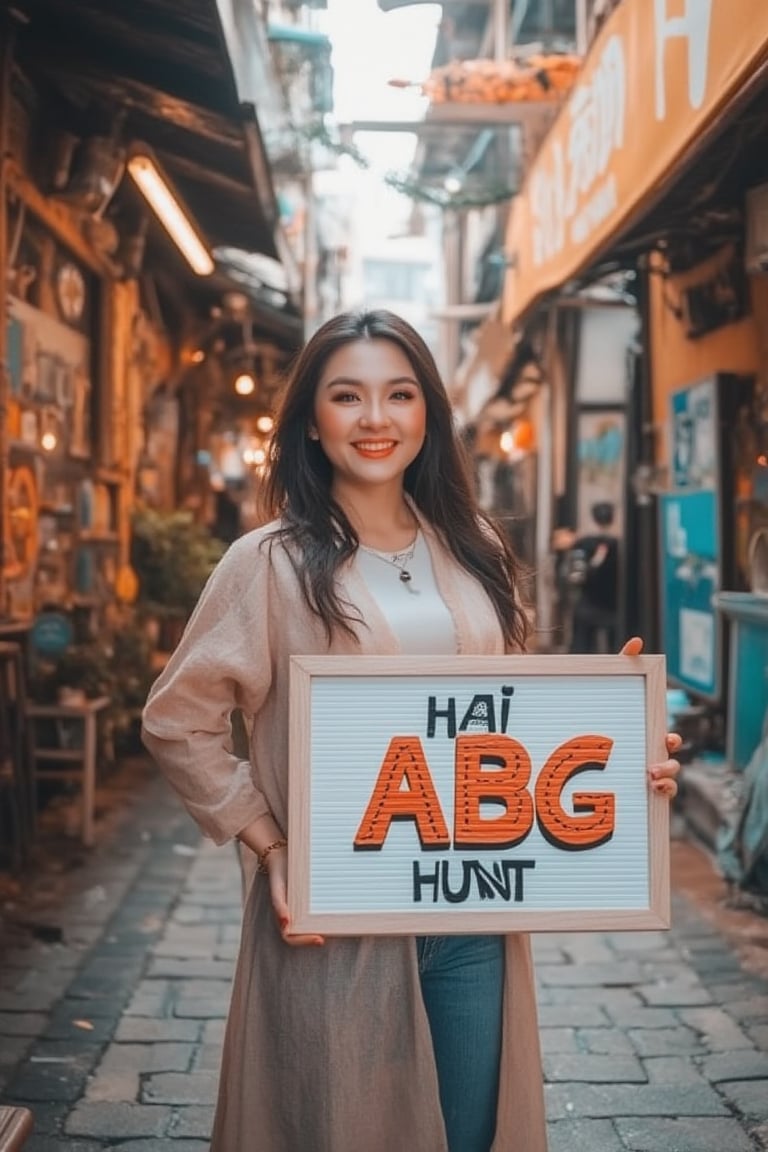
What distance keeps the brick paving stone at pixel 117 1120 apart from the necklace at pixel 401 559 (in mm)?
2008

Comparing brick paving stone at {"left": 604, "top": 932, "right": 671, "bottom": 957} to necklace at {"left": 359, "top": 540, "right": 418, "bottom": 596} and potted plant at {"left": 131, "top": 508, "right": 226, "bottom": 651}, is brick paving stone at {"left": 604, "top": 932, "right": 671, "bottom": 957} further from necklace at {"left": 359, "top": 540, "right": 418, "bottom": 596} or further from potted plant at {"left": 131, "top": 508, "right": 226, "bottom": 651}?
potted plant at {"left": 131, "top": 508, "right": 226, "bottom": 651}

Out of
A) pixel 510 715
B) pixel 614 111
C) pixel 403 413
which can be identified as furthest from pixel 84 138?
pixel 510 715

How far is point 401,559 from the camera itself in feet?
7.74

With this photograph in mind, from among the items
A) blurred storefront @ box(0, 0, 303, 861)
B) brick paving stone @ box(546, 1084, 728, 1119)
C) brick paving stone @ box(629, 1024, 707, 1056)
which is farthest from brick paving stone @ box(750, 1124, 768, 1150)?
blurred storefront @ box(0, 0, 303, 861)

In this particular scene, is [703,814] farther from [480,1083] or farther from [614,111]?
[480,1083]

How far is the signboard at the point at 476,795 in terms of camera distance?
2080 mm

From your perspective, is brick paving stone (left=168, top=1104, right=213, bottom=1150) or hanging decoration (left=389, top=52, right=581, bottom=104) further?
hanging decoration (left=389, top=52, right=581, bottom=104)

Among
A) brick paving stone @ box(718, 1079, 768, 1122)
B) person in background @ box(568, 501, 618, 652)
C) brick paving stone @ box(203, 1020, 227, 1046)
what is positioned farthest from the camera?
person in background @ box(568, 501, 618, 652)

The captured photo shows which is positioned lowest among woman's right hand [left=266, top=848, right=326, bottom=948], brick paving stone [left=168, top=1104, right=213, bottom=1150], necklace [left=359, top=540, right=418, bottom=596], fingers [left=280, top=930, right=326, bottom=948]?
brick paving stone [left=168, top=1104, right=213, bottom=1150]

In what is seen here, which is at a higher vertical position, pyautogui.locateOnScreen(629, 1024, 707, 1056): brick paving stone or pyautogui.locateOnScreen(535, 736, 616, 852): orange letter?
pyautogui.locateOnScreen(535, 736, 616, 852): orange letter

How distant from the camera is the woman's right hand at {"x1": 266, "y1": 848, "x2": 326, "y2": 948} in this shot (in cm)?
207

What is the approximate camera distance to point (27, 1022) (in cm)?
420

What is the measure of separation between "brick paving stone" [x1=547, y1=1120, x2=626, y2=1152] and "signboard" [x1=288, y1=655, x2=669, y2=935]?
5.11 feet

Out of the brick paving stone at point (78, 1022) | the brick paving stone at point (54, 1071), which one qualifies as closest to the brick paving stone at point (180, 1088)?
the brick paving stone at point (54, 1071)
